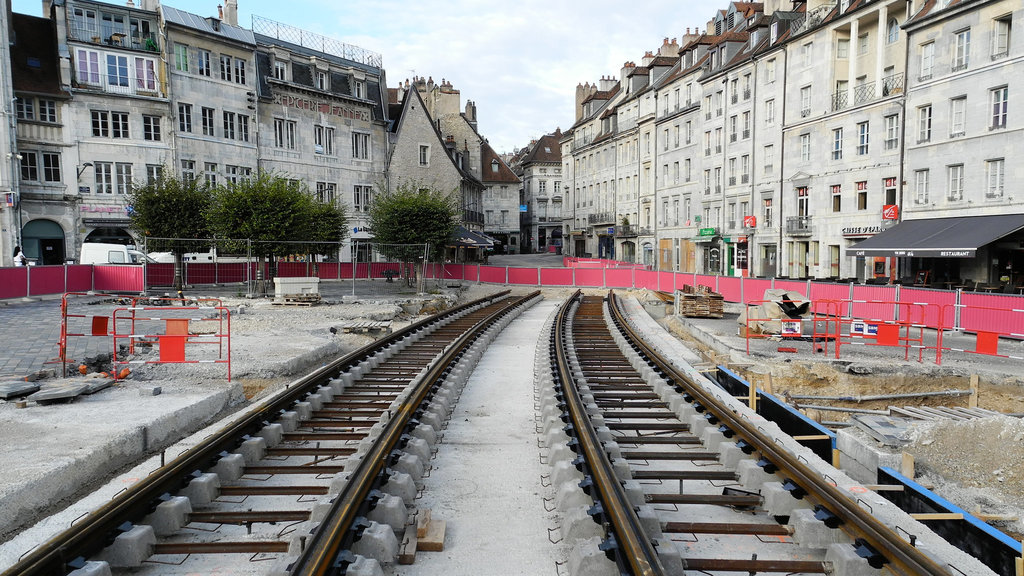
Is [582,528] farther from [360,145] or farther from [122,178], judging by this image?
[360,145]

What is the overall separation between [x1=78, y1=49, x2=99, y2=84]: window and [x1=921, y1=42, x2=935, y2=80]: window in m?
41.2

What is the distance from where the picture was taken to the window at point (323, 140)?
4412 centimetres

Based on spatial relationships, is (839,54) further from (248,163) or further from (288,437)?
(288,437)

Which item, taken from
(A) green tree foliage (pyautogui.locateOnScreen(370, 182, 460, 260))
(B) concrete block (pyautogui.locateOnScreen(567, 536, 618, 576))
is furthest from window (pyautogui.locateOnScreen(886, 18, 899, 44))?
(B) concrete block (pyautogui.locateOnScreen(567, 536, 618, 576))

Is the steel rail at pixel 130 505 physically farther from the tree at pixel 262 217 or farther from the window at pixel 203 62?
the window at pixel 203 62

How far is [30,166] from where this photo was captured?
33.1m

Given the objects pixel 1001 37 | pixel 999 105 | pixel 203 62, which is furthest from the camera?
pixel 203 62

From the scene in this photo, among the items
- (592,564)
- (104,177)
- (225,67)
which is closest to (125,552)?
(592,564)

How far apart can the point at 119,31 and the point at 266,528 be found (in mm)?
39894

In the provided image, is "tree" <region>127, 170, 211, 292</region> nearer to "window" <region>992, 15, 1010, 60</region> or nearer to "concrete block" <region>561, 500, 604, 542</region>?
"concrete block" <region>561, 500, 604, 542</region>

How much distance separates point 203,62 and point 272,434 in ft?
123

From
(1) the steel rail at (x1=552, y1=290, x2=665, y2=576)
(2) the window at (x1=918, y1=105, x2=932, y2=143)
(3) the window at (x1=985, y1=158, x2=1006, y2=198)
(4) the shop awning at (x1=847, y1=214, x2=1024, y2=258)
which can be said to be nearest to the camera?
(1) the steel rail at (x1=552, y1=290, x2=665, y2=576)

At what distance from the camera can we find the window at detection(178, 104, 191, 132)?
120 feet

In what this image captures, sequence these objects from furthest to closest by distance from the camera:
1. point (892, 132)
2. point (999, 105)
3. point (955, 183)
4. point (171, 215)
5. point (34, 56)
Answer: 1. point (34, 56)
2. point (892, 132)
3. point (955, 183)
4. point (171, 215)
5. point (999, 105)
